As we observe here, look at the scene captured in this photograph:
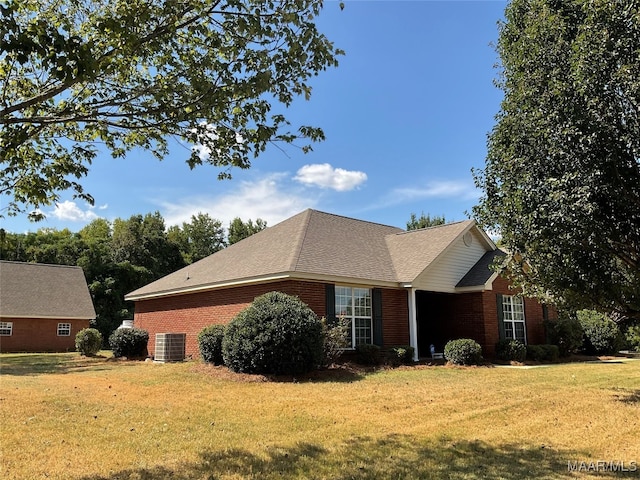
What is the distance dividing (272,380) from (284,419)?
4.63 metres

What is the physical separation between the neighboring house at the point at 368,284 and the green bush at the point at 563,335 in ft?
1.51

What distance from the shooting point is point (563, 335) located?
67.8ft

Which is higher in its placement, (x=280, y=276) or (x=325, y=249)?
(x=325, y=249)

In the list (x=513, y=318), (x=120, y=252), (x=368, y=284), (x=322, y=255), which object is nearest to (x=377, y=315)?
(x=368, y=284)

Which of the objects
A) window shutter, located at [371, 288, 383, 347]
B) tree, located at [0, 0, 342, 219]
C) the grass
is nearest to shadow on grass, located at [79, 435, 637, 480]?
the grass

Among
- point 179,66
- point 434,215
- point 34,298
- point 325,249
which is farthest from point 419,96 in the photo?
point 434,215

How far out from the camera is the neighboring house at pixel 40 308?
30047 millimetres

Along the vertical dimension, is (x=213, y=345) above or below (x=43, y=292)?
below

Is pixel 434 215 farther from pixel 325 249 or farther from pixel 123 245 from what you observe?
pixel 325 249

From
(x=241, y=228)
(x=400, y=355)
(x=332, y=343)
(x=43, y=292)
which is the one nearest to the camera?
(x=332, y=343)

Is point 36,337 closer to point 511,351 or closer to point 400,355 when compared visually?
point 400,355

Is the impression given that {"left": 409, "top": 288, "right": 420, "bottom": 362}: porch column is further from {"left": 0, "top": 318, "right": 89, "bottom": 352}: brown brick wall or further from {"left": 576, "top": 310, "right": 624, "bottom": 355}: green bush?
{"left": 0, "top": 318, "right": 89, "bottom": 352}: brown brick wall

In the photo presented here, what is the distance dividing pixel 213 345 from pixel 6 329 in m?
21.9

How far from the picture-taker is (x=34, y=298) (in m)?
31.6
